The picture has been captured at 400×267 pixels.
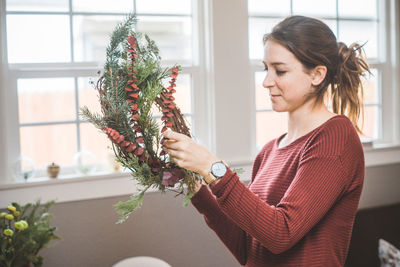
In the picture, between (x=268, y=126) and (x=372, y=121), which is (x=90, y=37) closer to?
(x=268, y=126)

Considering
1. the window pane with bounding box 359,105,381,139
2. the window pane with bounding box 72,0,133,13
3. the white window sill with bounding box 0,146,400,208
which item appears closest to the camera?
the white window sill with bounding box 0,146,400,208

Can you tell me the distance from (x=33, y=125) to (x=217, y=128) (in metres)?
0.98

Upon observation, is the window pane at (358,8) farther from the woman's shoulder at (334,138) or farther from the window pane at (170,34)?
the woman's shoulder at (334,138)

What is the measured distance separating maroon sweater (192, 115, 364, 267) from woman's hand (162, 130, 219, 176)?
75 millimetres

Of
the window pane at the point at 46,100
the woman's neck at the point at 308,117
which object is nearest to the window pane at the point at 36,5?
the window pane at the point at 46,100

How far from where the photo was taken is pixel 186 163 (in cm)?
106

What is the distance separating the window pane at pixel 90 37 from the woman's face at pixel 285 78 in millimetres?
1190

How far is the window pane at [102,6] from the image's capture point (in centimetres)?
222

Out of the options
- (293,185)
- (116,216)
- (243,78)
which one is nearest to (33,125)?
(116,216)

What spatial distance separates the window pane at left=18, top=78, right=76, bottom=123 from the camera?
2150 mm

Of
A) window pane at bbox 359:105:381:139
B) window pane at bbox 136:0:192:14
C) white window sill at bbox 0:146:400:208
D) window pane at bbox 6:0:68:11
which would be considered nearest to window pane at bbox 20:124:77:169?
white window sill at bbox 0:146:400:208

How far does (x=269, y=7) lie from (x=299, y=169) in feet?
5.63

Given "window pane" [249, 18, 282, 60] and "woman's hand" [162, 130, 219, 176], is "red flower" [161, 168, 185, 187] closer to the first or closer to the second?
"woman's hand" [162, 130, 219, 176]

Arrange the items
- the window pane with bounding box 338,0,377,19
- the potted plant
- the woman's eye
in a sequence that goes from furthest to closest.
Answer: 1. the window pane with bounding box 338,0,377,19
2. the potted plant
3. the woman's eye
